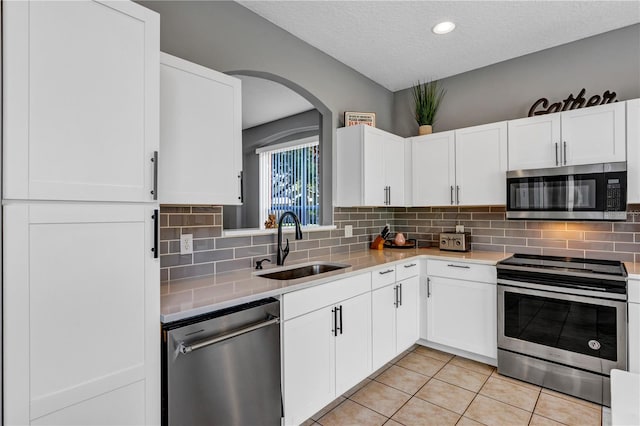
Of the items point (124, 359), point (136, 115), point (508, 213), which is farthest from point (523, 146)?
point (124, 359)

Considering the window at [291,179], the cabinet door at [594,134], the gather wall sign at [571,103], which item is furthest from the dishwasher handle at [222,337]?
the window at [291,179]

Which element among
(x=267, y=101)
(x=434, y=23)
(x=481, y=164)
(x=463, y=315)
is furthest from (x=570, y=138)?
(x=267, y=101)

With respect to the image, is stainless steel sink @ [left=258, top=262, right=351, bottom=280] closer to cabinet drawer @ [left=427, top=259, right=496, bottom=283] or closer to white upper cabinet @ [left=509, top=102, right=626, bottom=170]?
cabinet drawer @ [left=427, top=259, right=496, bottom=283]

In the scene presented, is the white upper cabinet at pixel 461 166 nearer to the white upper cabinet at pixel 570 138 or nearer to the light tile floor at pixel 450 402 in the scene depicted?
the white upper cabinet at pixel 570 138

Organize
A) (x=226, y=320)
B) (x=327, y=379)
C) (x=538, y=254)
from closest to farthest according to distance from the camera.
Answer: (x=226, y=320), (x=327, y=379), (x=538, y=254)

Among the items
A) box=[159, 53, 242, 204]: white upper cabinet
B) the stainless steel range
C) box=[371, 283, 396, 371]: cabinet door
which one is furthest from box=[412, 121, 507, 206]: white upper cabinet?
box=[159, 53, 242, 204]: white upper cabinet

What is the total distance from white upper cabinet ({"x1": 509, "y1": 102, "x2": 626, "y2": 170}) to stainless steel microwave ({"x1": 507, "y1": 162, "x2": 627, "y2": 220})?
9 centimetres

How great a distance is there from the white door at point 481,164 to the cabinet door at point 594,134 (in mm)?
448

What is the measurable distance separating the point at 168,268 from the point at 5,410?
98 centimetres

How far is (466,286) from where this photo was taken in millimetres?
2867

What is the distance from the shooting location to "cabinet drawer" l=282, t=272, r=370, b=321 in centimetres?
188

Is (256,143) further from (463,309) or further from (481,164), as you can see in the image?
(463,309)

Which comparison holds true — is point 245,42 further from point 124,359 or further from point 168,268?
point 124,359

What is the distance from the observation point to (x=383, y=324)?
2627mm
